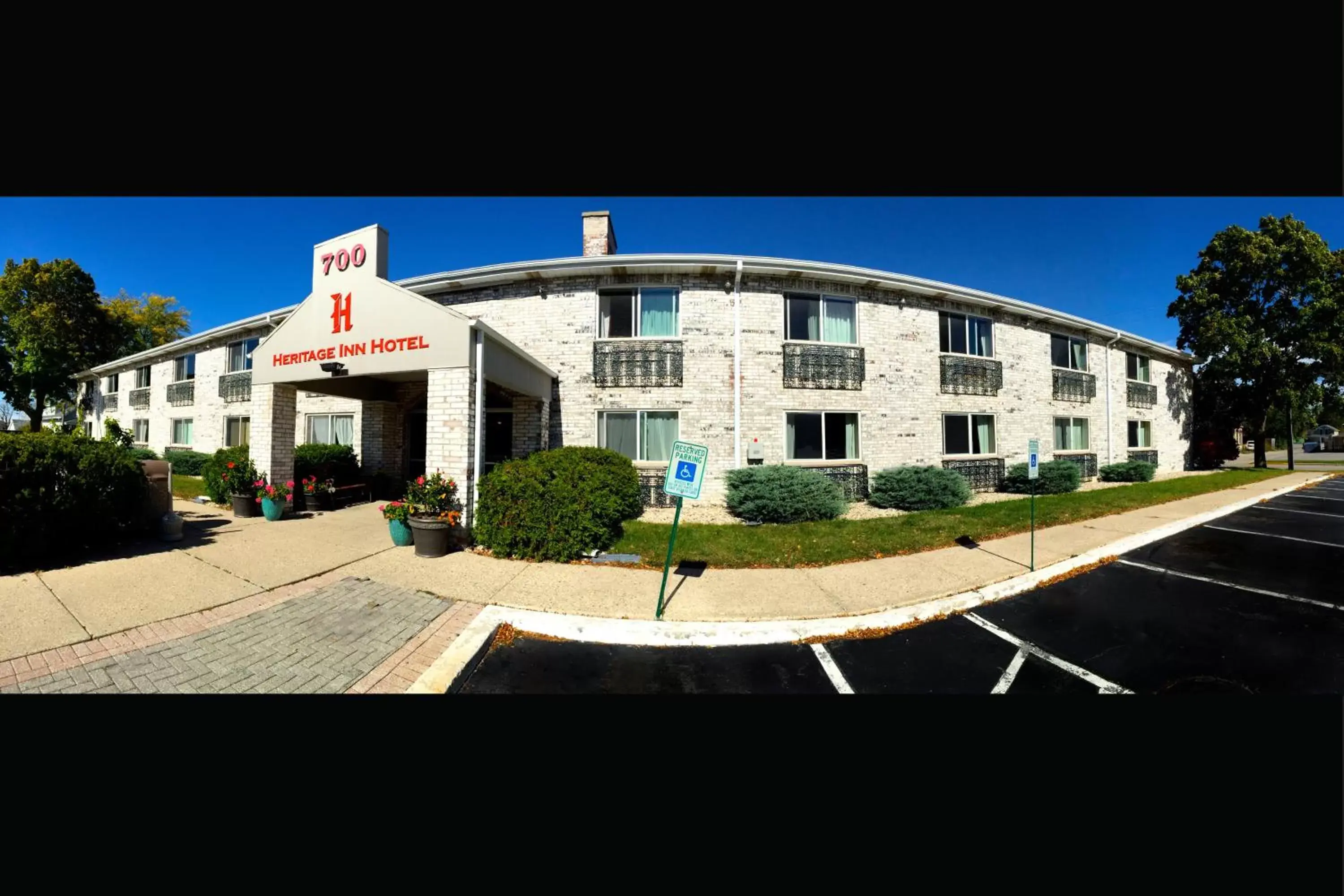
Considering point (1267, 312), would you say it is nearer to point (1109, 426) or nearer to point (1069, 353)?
point (1109, 426)

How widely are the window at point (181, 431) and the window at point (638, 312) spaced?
19530mm

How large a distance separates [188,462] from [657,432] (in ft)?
64.2

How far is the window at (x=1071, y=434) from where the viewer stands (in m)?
15.8

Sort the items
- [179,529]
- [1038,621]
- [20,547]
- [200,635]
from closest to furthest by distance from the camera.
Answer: [200,635]
[1038,621]
[20,547]
[179,529]

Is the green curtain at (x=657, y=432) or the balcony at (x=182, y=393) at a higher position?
the balcony at (x=182, y=393)

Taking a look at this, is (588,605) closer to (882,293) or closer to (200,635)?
(200,635)

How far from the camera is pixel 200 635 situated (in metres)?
4.07

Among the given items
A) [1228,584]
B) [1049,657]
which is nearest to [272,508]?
[1049,657]

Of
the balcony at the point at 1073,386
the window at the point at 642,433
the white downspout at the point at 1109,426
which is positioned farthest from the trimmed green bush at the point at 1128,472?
the window at the point at 642,433

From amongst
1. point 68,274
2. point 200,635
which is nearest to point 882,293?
point 200,635

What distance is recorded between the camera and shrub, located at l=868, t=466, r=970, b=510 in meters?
10.9

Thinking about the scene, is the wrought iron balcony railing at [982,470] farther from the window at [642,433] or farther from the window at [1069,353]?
the window at [642,433]

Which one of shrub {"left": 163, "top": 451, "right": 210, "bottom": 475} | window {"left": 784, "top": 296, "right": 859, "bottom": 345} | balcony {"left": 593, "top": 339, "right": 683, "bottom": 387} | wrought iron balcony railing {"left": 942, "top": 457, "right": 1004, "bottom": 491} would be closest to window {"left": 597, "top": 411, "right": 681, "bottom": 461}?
balcony {"left": 593, "top": 339, "right": 683, "bottom": 387}

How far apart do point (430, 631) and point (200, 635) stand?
203cm
